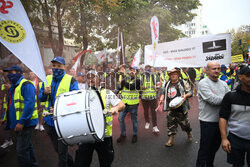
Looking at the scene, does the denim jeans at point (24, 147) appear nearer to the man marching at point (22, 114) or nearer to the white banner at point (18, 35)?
the man marching at point (22, 114)

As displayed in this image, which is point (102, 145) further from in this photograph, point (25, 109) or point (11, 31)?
point (11, 31)

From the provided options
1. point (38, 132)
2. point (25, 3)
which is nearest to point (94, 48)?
point (25, 3)

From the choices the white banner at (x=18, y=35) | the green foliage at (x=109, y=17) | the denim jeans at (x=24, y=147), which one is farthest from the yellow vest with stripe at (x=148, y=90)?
the green foliage at (x=109, y=17)

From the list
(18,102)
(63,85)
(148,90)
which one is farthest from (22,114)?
(148,90)

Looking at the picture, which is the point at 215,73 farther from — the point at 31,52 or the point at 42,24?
the point at 42,24

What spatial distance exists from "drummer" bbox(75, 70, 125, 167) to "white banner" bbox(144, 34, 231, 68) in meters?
3.17

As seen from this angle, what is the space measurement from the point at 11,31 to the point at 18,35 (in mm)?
87

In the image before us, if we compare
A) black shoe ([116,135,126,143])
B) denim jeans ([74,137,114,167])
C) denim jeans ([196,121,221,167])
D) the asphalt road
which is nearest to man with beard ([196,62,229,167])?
denim jeans ([196,121,221,167])

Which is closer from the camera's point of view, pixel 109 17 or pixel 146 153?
pixel 146 153

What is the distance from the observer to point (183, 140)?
4.73 m

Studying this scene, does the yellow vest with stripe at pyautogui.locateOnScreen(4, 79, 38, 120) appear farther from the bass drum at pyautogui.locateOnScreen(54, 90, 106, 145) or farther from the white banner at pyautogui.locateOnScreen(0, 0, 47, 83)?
the bass drum at pyautogui.locateOnScreen(54, 90, 106, 145)

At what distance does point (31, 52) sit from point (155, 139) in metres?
3.71

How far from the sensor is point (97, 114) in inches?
94.4

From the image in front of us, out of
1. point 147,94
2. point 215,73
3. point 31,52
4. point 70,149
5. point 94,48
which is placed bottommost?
point 70,149
